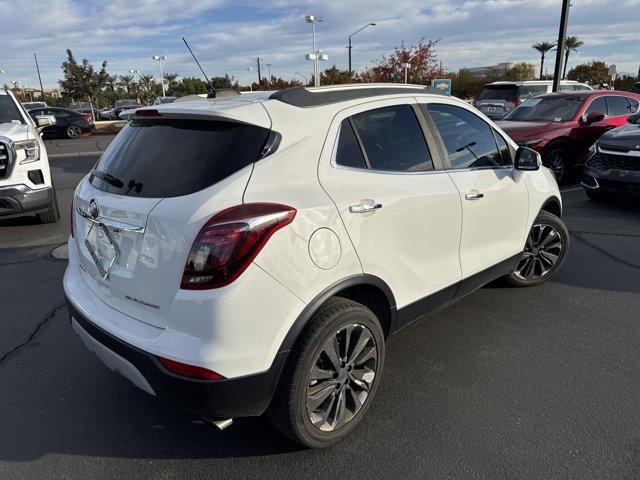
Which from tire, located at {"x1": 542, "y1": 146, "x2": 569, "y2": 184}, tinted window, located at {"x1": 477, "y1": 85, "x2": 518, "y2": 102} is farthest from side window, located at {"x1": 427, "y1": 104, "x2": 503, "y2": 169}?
tinted window, located at {"x1": 477, "y1": 85, "x2": 518, "y2": 102}

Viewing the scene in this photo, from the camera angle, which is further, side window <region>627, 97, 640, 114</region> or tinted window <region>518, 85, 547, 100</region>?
tinted window <region>518, 85, 547, 100</region>

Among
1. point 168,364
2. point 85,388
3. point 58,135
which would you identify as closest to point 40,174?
point 85,388

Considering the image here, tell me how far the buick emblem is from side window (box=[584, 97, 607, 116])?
916 cm

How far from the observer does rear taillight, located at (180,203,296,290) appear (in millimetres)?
2021

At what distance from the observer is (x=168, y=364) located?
2090 mm

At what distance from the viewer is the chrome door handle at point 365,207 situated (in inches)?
94.3

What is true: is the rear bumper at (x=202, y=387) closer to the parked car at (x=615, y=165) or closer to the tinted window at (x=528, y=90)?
the parked car at (x=615, y=165)

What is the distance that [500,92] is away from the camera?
16.6 meters

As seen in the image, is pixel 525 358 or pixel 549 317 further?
pixel 549 317

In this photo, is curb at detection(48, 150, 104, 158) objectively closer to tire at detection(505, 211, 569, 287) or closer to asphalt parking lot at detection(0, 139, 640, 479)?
asphalt parking lot at detection(0, 139, 640, 479)

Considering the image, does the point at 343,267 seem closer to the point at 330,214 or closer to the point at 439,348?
the point at 330,214

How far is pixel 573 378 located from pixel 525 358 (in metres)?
0.32

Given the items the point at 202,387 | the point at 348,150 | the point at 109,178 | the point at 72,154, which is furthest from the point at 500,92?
the point at 202,387

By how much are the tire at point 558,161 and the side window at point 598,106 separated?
111 cm
